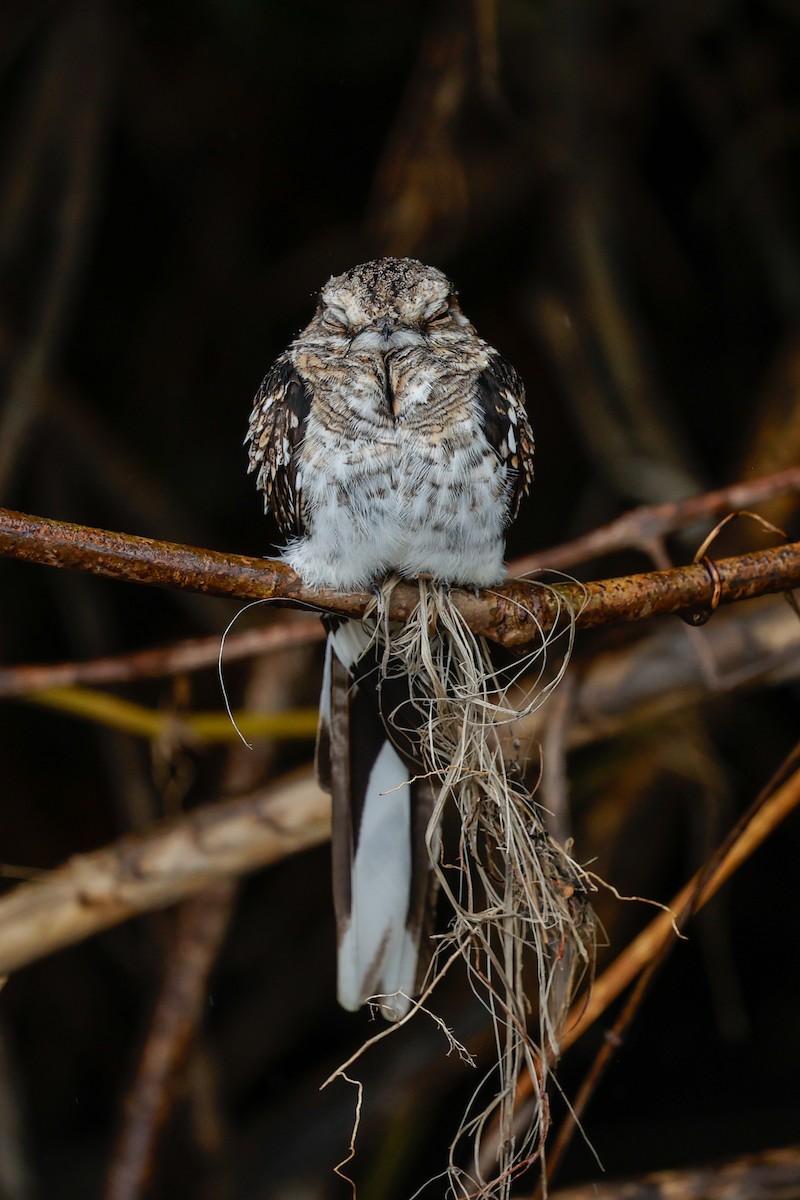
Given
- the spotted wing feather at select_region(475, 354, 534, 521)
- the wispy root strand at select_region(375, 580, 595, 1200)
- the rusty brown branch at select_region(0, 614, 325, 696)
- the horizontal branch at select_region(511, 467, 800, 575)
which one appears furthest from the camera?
the rusty brown branch at select_region(0, 614, 325, 696)

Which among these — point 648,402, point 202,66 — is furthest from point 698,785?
point 202,66

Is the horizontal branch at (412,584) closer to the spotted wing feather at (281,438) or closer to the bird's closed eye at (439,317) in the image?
the spotted wing feather at (281,438)

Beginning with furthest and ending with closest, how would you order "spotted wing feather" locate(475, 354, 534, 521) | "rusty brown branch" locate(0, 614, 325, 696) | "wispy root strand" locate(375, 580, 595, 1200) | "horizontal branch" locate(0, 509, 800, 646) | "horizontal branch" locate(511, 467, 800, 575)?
"rusty brown branch" locate(0, 614, 325, 696)
"horizontal branch" locate(511, 467, 800, 575)
"spotted wing feather" locate(475, 354, 534, 521)
"wispy root strand" locate(375, 580, 595, 1200)
"horizontal branch" locate(0, 509, 800, 646)

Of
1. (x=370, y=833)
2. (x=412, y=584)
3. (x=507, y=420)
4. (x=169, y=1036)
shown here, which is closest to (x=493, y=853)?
(x=370, y=833)

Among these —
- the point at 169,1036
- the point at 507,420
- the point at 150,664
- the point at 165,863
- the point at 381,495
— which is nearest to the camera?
the point at 381,495

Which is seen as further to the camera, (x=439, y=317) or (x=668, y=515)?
(x=668, y=515)

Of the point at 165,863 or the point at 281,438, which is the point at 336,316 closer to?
the point at 281,438

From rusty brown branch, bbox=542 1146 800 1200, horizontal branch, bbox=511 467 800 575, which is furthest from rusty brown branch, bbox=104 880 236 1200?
horizontal branch, bbox=511 467 800 575

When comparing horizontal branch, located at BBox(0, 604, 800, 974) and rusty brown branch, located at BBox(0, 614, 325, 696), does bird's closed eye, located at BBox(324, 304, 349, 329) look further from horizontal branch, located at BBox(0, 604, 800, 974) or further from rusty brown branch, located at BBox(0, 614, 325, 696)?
horizontal branch, located at BBox(0, 604, 800, 974)
